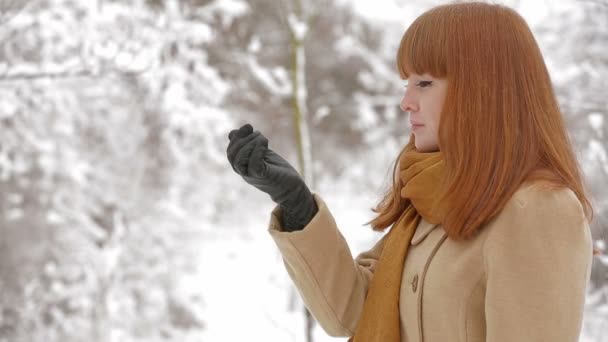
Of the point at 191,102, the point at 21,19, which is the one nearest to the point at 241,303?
the point at 191,102

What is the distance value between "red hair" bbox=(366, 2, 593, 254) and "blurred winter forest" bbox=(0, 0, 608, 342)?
2249mm

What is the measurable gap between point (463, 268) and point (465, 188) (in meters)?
0.12

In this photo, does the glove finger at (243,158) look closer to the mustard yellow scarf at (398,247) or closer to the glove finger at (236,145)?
the glove finger at (236,145)

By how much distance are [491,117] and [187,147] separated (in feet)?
13.9

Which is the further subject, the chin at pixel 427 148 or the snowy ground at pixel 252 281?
the snowy ground at pixel 252 281

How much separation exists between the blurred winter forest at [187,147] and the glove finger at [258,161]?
7.14 feet

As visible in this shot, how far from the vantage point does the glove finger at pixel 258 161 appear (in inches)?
39.4

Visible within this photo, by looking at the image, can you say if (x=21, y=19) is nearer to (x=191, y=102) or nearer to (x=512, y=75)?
(x=191, y=102)

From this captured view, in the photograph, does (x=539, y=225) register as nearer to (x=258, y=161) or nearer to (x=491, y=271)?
(x=491, y=271)

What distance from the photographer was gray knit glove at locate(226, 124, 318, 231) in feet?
3.30

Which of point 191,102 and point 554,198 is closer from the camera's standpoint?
point 554,198

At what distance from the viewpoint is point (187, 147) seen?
16.6 feet

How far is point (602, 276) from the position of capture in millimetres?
2725

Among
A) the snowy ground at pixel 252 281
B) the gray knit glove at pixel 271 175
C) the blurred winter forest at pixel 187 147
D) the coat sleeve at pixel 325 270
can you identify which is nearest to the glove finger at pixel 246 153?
the gray knit glove at pixel 271 175
